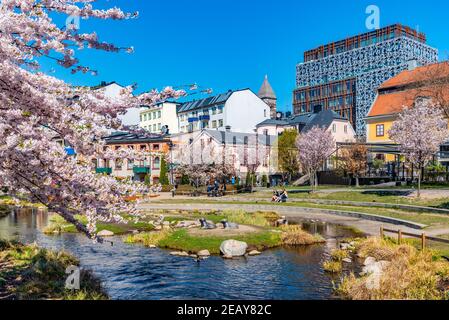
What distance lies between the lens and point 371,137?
215 ft

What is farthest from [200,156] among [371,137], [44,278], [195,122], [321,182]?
[44,278]

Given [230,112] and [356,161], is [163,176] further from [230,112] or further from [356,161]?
[230,112]

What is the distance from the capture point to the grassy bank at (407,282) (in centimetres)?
1231

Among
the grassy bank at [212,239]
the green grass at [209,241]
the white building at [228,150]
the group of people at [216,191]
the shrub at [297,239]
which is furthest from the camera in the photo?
the white building at [228,150]

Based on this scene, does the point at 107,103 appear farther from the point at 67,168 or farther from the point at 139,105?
the point at 67,168

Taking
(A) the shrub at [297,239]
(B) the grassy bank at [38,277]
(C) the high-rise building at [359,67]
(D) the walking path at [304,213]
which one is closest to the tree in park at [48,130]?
(B) the grassy bank at [38,277]

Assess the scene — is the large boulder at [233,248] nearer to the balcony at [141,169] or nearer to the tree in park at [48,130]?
the tree in park at [48,130]

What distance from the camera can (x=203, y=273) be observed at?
16172 mm

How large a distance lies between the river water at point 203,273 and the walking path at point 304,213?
17.4ft

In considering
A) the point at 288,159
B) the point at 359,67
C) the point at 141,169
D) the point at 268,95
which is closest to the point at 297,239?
the point at 288,159

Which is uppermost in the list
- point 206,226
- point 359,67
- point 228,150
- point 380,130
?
point 359,67

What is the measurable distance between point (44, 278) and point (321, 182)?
53.8 meters

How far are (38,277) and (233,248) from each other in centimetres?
856

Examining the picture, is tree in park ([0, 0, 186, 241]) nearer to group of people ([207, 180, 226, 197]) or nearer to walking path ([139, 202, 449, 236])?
walking path ([139, 202, 449, 236])
